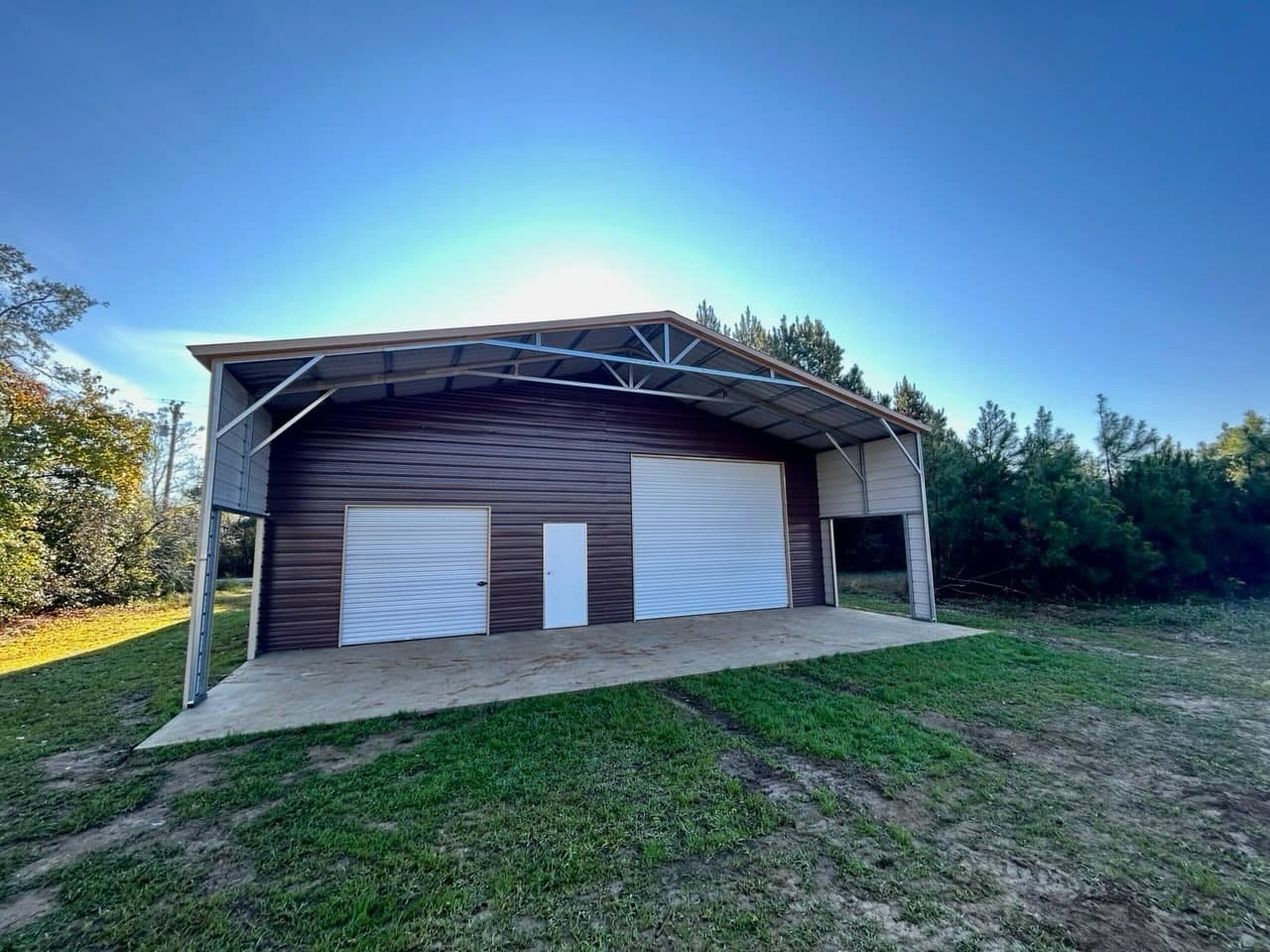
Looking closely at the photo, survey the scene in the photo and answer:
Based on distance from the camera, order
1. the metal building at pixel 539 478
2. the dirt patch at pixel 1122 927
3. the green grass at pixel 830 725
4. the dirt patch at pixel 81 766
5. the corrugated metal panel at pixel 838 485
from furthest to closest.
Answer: the corrugated metal panel at pixel 838 485 < the metal building at pixel 539 478 < the green grass at pixel 830 725 < the dirt patch at pixel 81 766 < the dirt patch at pixel 1122 927

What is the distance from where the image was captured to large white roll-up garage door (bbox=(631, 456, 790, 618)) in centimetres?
933

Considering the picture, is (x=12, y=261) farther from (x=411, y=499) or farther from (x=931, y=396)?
(x=931, y=396)

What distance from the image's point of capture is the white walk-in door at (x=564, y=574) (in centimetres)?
847

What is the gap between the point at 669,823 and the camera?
2584 mm

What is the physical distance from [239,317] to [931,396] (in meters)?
21.3

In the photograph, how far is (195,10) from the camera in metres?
6.15

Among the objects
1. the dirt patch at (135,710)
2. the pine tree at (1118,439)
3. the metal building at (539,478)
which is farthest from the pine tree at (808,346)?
the dirt patch at (135,710)

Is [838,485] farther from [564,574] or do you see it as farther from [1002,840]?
[1002,840]

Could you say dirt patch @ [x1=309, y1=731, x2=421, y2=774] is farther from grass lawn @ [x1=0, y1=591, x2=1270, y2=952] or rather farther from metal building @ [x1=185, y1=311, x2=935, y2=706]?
metal building @ [x1=185, y1=311, x2=935, y2=706]

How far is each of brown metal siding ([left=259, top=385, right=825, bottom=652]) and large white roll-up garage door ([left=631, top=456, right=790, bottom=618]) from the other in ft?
0.99

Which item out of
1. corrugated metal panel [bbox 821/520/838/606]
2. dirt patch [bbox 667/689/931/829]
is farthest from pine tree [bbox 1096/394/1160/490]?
dirt patch [bbox 667/689/931/829]

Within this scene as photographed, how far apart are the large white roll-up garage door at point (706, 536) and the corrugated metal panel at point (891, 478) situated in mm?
1817

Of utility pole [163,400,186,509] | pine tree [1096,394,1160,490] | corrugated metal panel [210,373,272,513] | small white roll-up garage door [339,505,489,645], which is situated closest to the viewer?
corrugated metal panel [210,373,272,513]

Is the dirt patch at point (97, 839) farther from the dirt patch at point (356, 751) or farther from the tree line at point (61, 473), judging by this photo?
the tree line at point (61, 473)
